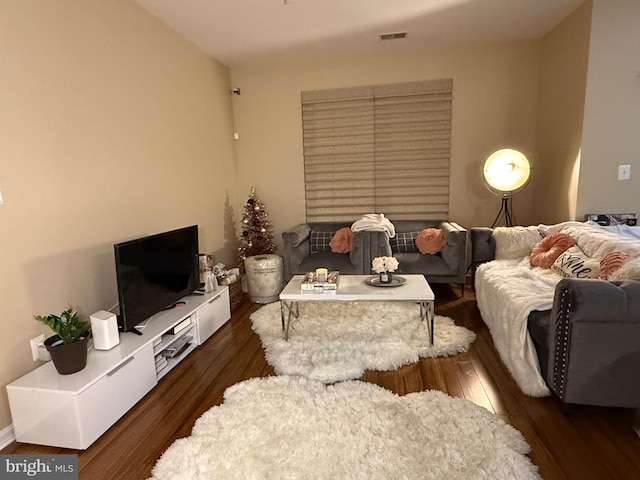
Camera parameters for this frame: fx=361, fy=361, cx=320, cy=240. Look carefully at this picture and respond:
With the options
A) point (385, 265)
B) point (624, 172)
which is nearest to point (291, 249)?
point (385, 265)

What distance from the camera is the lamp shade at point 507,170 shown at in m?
3.67

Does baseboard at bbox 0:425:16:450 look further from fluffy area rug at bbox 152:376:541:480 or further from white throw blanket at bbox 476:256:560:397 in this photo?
white throw blanket at bbox 476:256:560:397

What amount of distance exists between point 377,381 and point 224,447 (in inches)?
38.4

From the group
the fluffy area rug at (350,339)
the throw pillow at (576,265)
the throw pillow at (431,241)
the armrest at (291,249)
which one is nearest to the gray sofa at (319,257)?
the armrest at (291,249)

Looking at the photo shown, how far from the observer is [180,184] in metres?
3.43

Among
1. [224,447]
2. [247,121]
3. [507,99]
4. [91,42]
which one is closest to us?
[224,447]

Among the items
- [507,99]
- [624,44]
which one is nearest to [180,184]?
[507,99]

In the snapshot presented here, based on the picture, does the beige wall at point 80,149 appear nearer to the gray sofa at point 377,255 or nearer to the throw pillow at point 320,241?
the gray sofa at point 377,255

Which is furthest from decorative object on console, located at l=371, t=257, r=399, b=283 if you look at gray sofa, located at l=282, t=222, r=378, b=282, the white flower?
gray sofa, located at l=282, t=222, r=378, b=282

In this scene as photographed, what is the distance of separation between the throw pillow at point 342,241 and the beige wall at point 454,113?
0.78 meters

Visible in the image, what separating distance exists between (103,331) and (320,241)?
8.35 feet

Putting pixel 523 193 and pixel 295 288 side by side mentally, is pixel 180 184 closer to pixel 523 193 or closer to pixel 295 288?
pixel 295 288

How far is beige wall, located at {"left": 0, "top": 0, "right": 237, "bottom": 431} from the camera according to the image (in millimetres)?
1880

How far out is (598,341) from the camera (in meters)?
1.66
